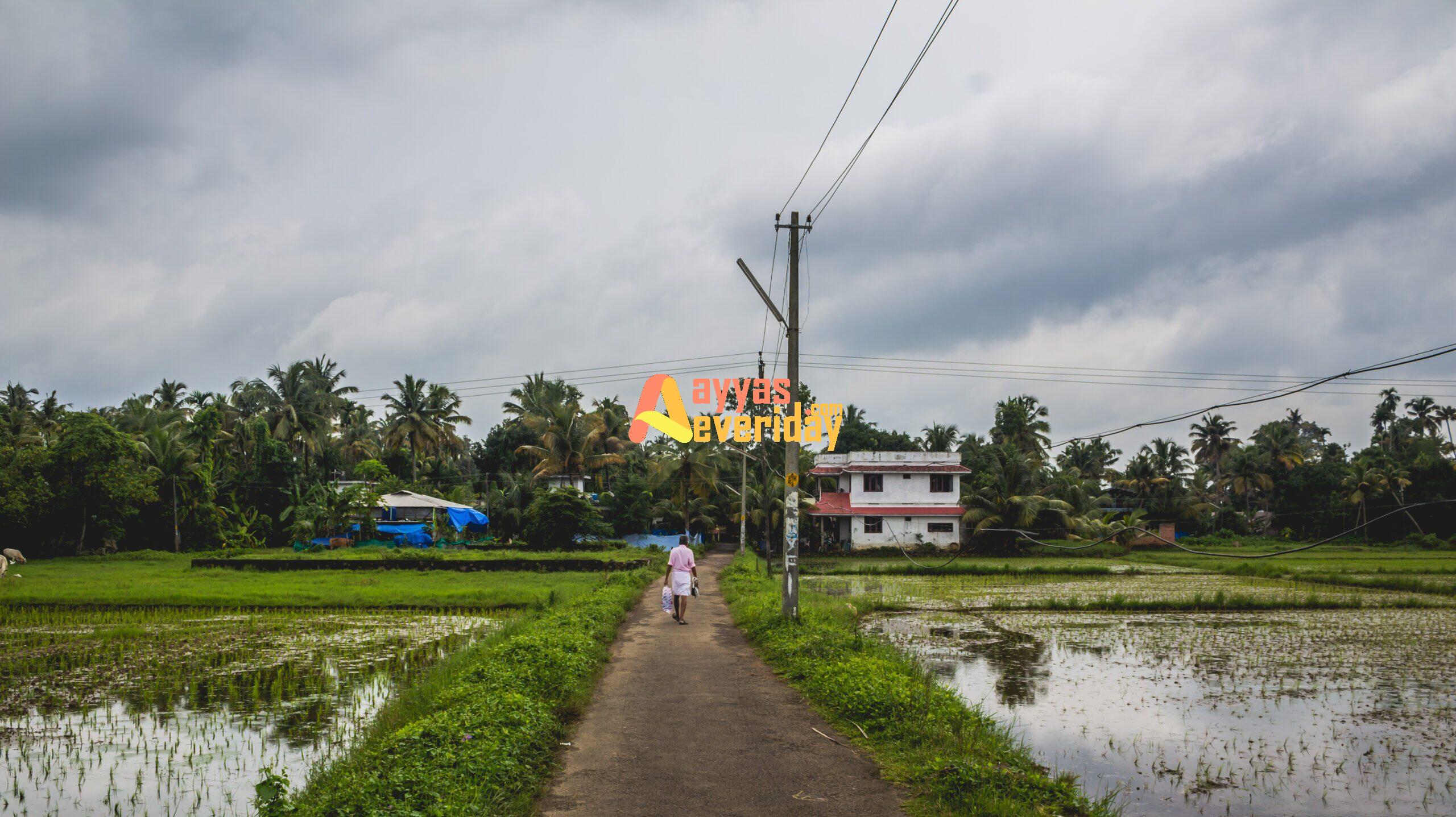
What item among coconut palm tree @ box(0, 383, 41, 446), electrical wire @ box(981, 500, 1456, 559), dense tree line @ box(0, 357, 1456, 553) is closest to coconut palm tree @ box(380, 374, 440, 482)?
dense tree line @ box(0, 357, 1456, 553)

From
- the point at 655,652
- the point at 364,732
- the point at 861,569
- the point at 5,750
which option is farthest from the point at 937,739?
the point at 861,569

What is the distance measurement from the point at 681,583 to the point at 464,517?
2958cm

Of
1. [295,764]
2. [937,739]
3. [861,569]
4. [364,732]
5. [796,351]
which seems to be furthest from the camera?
[861,569]

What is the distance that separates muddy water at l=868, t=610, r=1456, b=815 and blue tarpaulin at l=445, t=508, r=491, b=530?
1146 inches

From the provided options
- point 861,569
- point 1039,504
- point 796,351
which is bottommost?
point 861,569

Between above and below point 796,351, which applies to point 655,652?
below

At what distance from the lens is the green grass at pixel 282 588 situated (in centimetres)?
2103

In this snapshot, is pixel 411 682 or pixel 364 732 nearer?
pixel 364 732

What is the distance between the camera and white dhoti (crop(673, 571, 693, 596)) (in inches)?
637

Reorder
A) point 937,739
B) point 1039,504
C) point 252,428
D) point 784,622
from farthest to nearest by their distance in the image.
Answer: point 252,428 < point 1039,504 < point 784,622 < point 937,739

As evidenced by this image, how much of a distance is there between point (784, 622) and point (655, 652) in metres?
2.24

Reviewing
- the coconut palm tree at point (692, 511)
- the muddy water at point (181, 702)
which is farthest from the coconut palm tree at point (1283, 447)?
the muddy water at point (181, 702)

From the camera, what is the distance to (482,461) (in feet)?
221

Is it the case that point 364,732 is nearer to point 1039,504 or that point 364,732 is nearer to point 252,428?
point 1039,504
